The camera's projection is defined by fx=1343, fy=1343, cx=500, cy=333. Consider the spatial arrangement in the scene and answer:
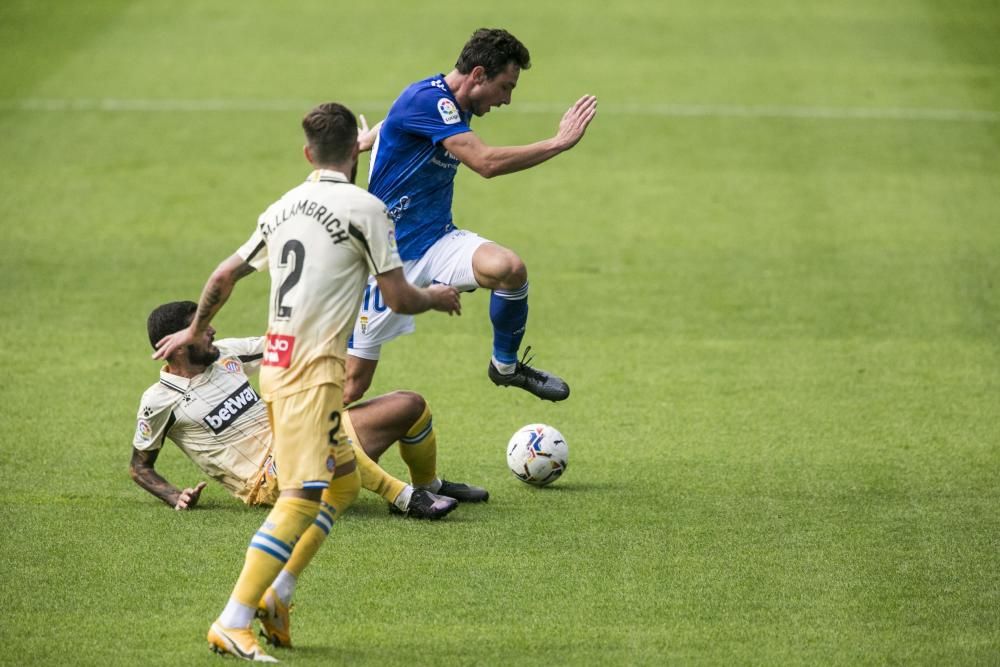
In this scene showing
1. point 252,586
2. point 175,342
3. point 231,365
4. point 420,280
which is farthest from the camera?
point 420,280

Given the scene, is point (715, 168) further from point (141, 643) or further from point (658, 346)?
point (141, 643)

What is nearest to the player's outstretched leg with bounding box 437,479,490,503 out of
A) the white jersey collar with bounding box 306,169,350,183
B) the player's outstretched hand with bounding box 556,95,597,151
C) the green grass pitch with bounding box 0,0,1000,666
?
the green grass pitch with bounding box 0,0,1000,666

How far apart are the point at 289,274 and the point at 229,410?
82.7 inches

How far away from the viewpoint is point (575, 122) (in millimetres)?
7707

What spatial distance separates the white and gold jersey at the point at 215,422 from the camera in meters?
7.81

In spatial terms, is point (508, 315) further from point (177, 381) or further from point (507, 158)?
point (177, 381)

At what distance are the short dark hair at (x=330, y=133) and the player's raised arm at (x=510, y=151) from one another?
1758mm

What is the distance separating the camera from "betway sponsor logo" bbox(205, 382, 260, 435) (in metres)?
7.83

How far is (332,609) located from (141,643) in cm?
93

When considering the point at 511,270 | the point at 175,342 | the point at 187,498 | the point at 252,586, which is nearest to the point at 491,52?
the point at 511,270

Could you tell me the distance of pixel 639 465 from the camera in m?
9.08

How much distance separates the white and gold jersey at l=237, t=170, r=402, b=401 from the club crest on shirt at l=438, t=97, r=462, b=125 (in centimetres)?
205

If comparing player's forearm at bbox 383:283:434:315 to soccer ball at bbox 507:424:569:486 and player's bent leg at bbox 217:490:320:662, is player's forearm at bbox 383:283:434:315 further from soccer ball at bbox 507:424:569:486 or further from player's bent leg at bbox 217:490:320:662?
soccer ball at bbox 507:424:569:486

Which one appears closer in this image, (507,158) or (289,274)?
(289,274)
